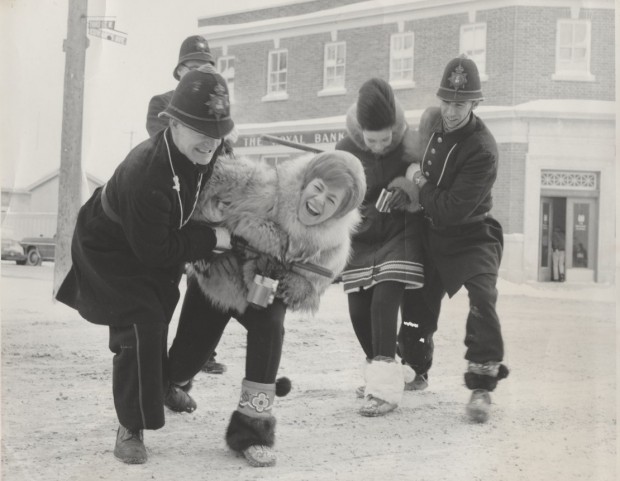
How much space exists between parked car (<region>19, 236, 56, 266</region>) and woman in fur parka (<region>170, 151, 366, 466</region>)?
0.73 metres

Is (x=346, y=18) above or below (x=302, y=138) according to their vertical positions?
above

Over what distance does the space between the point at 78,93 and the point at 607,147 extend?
159 centimetres

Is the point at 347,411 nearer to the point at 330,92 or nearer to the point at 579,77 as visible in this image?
the point at 330,92

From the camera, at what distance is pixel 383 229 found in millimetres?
2635

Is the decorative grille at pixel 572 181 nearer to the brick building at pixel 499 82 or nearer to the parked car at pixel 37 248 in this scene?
the brick building at pixel 499 82

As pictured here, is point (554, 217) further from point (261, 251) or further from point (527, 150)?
point (261, 251)

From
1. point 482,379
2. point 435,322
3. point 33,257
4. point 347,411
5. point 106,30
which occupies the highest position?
point 106,30

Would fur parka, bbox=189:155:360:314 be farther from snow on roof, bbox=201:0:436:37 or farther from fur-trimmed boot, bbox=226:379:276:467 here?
snow on roof, bbox=201:0:436:37

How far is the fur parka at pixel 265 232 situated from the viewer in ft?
6.56

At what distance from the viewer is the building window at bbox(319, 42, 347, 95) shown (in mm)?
2566

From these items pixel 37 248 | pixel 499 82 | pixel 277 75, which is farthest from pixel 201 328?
pixel 499 82

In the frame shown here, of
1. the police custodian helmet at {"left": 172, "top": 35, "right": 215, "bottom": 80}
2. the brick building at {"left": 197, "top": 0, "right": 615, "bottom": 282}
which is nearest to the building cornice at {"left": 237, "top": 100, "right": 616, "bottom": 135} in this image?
the brick building at {"left": 197, "top": 0, "right": 615, "bottom": 282}

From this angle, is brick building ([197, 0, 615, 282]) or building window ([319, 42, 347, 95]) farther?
building window ([319, 42, 347, 95])

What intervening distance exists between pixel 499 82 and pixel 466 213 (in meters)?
0.44
